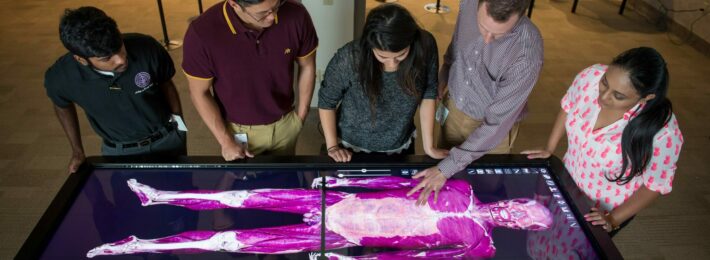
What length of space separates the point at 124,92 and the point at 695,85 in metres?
3.93

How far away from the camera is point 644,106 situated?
124 cm

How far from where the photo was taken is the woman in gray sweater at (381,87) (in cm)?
122

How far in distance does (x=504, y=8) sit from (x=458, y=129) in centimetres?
62

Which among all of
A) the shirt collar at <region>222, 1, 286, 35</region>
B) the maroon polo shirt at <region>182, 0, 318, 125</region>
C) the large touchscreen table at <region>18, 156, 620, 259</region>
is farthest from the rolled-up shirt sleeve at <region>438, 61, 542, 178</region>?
the shirt collar at <region>222, 1, 286, 35</region>

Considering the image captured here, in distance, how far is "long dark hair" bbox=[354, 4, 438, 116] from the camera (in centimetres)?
Answer: 120

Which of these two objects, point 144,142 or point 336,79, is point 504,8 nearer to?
point 336,79

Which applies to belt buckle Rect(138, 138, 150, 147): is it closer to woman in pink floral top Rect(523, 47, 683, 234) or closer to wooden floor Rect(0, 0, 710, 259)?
wooden floor Rect(0, 0, 710, 259)

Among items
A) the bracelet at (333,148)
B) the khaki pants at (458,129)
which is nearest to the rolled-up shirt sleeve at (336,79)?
the bracelet at (333,148)

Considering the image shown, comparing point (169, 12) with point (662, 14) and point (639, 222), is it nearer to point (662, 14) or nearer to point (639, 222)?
point (639, 222)

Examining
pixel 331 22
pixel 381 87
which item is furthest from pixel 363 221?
pixel 331 22

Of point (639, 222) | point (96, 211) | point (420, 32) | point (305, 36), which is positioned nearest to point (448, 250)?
point (420, 32)

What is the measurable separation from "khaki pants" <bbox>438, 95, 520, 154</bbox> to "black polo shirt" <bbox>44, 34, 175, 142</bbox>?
3.33ft

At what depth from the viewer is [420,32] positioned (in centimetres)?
131

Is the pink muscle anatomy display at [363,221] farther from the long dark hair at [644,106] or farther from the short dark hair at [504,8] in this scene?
the short dark hair at [504,8]
